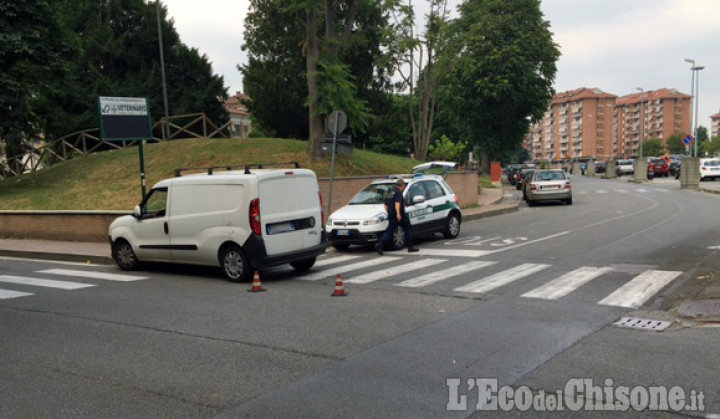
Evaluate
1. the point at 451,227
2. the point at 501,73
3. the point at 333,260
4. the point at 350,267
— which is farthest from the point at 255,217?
the point at 501,73

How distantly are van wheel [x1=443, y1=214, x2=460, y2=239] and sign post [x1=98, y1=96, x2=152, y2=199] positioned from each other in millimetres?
8375

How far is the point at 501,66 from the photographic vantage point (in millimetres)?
46094

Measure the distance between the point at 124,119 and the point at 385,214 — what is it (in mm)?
8306

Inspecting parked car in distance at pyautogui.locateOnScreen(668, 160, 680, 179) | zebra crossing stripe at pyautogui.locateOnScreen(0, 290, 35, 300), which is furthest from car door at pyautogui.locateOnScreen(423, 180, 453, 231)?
parked car in distance at pyautogui.locateOnScreen(668, 160, 680, 179)

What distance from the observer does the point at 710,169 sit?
43906 mm

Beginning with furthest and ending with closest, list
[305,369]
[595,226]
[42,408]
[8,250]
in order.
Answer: [595,226] → [8,250] → [305,369] → [42,408]

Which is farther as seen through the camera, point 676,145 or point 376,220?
point 676,145

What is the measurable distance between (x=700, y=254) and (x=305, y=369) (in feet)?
31.5

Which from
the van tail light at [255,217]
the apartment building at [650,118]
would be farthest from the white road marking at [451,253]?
the apartment building at [650,118]

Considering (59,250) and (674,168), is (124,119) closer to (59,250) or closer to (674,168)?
(59,250)

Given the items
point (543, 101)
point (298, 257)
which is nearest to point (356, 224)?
point (298, 257)

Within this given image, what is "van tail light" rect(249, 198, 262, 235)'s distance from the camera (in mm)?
10133

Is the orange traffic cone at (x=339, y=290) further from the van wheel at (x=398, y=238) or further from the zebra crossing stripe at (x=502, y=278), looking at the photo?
the van wheel at (x=398, y=238)

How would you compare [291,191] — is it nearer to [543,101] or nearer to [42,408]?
[42,408]
